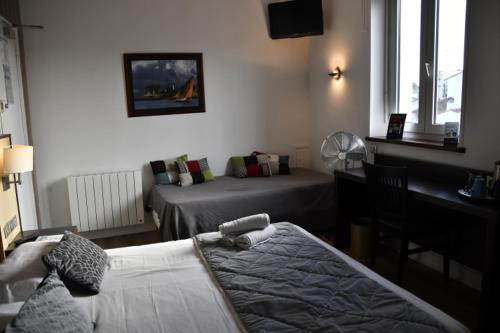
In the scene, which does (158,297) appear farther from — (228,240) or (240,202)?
(240,202)

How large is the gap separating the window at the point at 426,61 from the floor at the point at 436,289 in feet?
3.71

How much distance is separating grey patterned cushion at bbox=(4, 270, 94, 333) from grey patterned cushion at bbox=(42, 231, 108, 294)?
0.67 feet

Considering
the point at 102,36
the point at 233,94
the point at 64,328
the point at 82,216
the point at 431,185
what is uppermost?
the point at 102,36

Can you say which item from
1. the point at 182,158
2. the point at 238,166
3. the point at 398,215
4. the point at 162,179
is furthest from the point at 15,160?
the point at 398,215

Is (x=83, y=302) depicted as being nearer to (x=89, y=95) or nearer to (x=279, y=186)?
(x=279, y=186)

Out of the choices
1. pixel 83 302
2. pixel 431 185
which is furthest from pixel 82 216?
pixel 431 185

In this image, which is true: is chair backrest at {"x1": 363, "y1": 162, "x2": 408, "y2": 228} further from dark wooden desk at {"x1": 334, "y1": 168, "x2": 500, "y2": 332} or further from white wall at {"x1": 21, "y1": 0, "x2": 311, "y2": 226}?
white wall at {"x1": 21, "y1": 0, "x2": 311, "y2": 226}

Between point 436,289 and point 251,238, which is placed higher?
point 251,238

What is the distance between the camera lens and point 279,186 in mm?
3969

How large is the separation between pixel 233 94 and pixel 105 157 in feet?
5.24

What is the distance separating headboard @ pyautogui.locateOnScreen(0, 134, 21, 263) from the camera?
255 cm

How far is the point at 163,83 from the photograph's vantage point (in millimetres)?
4332

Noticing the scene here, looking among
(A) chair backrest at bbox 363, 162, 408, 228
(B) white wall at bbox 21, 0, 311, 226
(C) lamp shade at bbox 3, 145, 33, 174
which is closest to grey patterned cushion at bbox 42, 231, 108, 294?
(C) lamp shade at bbox 3, 145, 33, 174

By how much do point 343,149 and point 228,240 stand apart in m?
1.58
